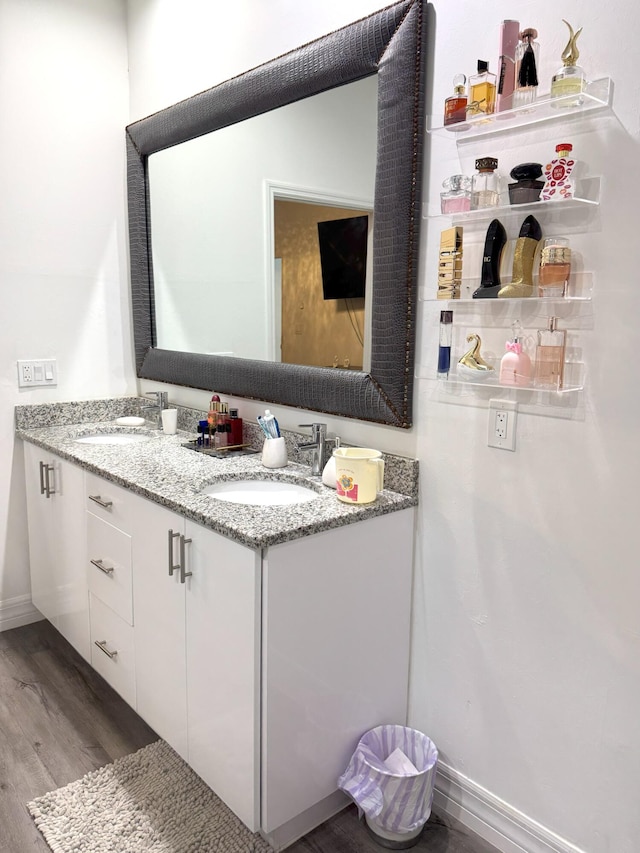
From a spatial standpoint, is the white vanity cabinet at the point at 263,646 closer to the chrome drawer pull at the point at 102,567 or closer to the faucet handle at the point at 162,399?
the chrome drawer pull at the point at 102,567

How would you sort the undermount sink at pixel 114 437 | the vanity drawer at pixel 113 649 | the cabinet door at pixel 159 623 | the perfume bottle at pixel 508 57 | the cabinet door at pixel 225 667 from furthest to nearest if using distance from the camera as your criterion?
the undermount sink at pixel 114 437 → the vanity drawer at pixel 113 649 → the cabinet door at pixel 159 623 → the cabinet door at pixel 225 667 → the perfume bottle at pixel 508 57

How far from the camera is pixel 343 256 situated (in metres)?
1.84

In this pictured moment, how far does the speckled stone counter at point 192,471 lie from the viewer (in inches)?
59.6

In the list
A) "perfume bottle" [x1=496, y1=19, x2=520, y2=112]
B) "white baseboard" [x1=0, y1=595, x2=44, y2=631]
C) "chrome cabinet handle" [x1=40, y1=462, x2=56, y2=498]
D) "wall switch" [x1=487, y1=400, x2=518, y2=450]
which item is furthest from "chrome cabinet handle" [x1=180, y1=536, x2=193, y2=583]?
"white baseboard" [x1=0, y1=595, x2=44, y2=631]

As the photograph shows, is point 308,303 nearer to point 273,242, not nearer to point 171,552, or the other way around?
point 273,242

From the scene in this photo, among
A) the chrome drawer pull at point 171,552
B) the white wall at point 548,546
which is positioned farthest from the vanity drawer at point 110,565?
the white wall at point 548,546

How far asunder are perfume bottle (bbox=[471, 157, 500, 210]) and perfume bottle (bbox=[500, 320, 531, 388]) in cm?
29

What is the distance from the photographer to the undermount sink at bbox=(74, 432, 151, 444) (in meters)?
2.58

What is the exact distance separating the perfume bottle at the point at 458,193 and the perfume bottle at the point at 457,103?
125mm

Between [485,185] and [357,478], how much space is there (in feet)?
2.50

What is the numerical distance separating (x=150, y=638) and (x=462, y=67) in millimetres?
1733

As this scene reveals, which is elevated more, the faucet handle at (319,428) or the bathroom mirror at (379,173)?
the bathroom mirror at (379,173)

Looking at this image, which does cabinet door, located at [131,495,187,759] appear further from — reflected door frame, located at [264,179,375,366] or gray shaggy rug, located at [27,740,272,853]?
reflected door frame, located at [264,179,375,366]

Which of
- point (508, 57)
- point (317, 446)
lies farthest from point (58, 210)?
point (508, 57)
